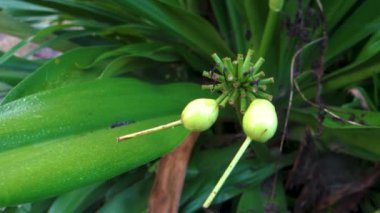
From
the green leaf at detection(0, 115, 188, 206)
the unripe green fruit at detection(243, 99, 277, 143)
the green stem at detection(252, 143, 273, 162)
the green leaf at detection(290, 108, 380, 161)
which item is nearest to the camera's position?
the unripe green fruit at detection(243, 99, 277, 143)

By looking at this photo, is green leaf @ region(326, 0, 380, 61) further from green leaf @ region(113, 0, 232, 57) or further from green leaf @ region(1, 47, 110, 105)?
green leaf @ region(1, 47, 110, 105)

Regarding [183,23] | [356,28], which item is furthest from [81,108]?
[356,28]

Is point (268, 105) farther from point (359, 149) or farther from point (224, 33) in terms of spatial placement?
Result: point (224, 33)

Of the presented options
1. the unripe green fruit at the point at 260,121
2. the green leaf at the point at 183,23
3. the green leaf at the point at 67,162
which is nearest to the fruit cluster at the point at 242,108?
the unripe green fruit at the point at 260,121

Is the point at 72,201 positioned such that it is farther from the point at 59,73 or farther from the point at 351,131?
the point at 351,131

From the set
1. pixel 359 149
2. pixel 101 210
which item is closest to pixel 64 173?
pixel 101 210

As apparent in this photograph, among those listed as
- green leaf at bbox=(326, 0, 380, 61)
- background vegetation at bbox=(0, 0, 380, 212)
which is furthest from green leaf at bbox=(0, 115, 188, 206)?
green leaf at bbox=(326, 0, 380, 61)

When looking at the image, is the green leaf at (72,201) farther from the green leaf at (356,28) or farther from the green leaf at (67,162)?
the green leaf at (356,28)

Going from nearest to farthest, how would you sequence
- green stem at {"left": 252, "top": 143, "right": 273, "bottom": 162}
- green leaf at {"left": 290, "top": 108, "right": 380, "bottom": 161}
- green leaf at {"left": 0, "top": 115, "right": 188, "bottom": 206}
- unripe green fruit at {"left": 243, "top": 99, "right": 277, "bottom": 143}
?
unripe green fruit at {"left": 243, "top": 99, "right": 277, "bottom": 143} → green leaf at {"left": 0, "top": 115, "right": 188, "bottom": 206} → green leaf at {"left": 290, "top": 108, "right": 380, "bottom": 161} → green stem at {"left": 252, "top": 143, "right": 273, "bottom": 162}
